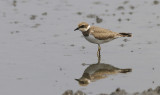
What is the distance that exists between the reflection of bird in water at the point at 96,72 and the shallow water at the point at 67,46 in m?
0.23

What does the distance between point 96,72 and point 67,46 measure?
3.45m

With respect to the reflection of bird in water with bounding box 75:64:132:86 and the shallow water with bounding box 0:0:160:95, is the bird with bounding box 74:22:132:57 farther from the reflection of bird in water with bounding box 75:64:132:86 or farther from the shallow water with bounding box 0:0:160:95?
the reflection of bird in water with bounding box 75:64:132:86

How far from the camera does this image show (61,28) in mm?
20344

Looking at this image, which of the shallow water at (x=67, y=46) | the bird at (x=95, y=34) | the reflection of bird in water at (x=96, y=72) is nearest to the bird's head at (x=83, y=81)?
the reflection of bird in water at (x=96, y=72)

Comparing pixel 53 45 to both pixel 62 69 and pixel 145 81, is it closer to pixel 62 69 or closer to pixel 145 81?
pixel 62 69

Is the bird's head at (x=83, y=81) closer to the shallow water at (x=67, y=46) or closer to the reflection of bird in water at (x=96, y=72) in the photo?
the reflection of bird in water at (x=96, y=72)

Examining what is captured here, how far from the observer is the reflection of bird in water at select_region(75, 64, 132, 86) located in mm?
13684

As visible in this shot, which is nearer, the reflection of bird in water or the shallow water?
the shallow water

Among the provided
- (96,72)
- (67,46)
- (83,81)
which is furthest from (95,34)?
(83,81)

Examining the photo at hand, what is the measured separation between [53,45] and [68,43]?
657mm

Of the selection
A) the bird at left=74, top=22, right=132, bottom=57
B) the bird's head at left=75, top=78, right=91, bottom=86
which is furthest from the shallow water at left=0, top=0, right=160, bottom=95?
the bird at left=74, top=22, right=132, bottom=57

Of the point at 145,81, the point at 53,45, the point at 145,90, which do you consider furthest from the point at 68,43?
the point at 145,90

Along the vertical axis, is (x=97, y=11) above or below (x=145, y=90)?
above

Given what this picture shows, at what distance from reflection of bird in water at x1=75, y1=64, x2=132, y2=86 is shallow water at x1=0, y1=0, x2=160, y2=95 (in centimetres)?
23
